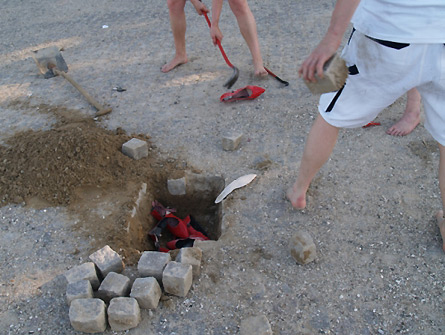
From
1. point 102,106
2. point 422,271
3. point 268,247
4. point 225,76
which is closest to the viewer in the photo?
point 422,271

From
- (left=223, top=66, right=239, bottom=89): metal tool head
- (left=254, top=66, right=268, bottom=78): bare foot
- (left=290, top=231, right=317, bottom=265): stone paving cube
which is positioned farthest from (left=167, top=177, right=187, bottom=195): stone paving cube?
(left=254, top=66, right=268, bottom=78): bare foot

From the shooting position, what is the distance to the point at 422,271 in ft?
7.87

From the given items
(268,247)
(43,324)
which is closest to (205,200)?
(268,247)

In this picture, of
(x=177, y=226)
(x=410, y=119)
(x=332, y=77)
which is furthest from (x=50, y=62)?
(x=410, y=119)

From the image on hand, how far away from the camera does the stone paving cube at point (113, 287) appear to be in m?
2.31

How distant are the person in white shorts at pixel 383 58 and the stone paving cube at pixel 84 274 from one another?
1.58m

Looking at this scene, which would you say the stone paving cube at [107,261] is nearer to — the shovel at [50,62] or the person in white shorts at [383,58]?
the person in white shorts at [383,58]

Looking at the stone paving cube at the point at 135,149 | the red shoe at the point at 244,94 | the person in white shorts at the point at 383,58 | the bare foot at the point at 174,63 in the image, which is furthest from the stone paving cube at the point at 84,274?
the bare foot at the point at 174,63

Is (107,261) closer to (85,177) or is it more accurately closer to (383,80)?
(85,177)

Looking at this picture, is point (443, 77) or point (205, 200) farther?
point (205, 200)

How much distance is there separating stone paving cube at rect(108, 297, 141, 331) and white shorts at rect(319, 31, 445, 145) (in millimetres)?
1474

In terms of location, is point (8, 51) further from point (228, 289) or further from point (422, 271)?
point (422, 271)

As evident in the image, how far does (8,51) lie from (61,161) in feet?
10.9

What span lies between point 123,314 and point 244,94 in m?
2.50
